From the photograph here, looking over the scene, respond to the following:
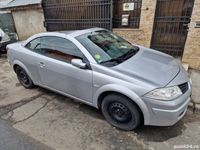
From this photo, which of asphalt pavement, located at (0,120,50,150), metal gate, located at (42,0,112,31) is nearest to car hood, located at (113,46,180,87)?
asphalt pavement, located at (0,120,50,150)

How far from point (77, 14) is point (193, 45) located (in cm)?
496

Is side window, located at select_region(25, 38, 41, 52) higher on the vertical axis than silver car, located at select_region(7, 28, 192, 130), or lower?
higher

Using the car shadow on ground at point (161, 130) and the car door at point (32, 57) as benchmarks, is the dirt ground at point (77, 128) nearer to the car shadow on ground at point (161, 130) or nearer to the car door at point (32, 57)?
the car shadow on ground at point (161, 130)

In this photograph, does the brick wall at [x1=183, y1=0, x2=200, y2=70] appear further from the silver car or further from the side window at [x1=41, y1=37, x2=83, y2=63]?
the side window at [x1=41, y1=37, x2=83, y2=63]

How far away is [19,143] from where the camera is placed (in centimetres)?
263

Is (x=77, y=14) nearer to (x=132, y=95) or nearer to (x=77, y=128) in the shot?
(x=77, y=128)

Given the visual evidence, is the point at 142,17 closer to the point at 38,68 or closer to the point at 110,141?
the point at 38,68

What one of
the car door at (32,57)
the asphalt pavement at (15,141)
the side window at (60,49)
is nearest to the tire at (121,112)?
the side window at (60,49)

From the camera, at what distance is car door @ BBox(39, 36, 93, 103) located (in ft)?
9.77

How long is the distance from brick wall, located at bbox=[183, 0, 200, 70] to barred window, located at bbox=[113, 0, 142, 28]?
5.93 ft

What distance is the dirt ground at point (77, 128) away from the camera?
8.48ft

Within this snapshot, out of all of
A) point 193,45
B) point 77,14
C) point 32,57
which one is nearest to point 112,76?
point 32,57

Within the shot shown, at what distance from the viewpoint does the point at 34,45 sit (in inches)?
151

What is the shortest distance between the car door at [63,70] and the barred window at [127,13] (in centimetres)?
376
